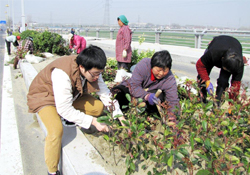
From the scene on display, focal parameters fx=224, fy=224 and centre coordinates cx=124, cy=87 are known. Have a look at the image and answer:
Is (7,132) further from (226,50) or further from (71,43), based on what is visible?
(71,43)

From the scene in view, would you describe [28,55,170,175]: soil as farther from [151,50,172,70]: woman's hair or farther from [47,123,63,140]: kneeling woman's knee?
[151,50,172,70]: woman's hair

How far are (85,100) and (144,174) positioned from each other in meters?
1.18

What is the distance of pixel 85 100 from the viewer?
107 inches

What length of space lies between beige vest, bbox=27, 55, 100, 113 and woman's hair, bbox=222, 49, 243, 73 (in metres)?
1.72

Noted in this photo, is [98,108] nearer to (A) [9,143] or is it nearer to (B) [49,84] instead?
(B) [49,84]

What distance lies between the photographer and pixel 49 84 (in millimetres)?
2314

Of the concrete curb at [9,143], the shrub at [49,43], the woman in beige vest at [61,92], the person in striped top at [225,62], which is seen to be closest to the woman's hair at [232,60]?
the person in striped top at [225,62]

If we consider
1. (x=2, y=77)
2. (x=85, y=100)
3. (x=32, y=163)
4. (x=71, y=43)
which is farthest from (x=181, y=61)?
(x=32, y=163)

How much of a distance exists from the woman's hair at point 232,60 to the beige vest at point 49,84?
172 centimetres

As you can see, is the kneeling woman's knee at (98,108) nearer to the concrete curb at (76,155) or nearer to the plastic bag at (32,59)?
the concrete curb at (76,155)

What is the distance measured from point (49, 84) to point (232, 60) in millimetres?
2071

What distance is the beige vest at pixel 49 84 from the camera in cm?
220

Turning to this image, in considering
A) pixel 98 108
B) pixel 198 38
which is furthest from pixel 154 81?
pixel 198 38

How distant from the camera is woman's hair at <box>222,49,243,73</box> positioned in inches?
103
